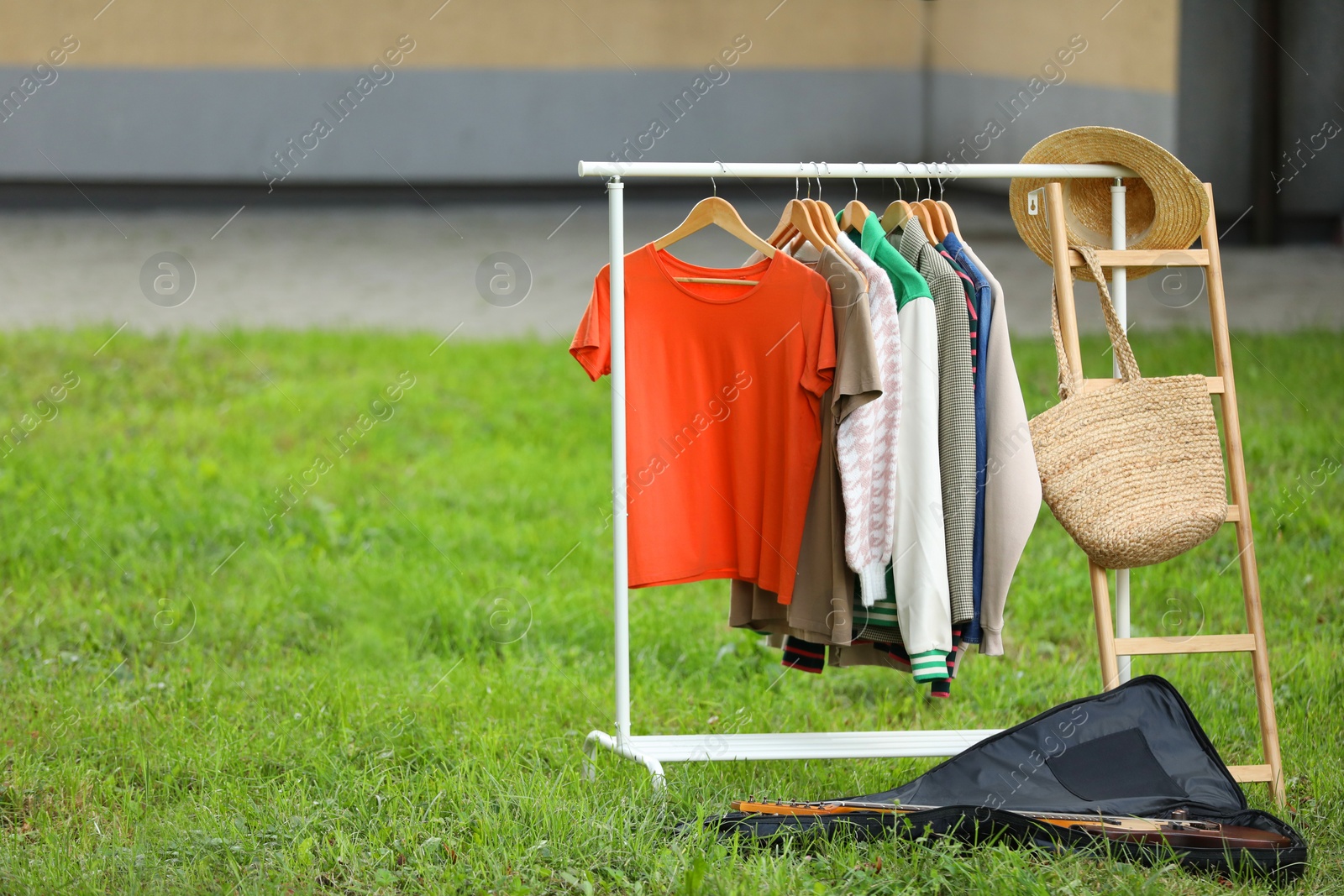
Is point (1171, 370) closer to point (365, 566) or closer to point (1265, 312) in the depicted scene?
point (1265, 312)

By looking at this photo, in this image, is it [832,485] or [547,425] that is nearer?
[832,485]

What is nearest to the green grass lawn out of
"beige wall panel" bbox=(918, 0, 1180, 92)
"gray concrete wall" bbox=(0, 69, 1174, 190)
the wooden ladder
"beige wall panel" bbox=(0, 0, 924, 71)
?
the wooden ladder

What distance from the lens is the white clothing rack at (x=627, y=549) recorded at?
2.57 m

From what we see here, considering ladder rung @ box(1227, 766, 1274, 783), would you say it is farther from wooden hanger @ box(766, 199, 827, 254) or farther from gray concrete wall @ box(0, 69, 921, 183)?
gray concrete wall @ box(0, 69, 921, 183)

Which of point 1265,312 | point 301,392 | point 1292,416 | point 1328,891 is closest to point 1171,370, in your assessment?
point 1292,416

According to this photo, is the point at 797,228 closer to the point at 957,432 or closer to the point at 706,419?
the point at 706,419

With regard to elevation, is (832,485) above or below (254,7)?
below

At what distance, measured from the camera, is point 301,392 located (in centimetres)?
632

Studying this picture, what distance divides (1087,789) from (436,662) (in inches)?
79.5

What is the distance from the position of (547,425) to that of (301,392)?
4.82ft

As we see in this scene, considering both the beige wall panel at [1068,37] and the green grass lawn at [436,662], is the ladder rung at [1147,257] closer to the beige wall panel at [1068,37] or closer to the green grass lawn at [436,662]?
the green grass lawn at [436,662]

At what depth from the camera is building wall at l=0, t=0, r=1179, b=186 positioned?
1141 cm

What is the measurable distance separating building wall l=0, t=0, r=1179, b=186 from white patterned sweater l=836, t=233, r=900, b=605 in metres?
9.26

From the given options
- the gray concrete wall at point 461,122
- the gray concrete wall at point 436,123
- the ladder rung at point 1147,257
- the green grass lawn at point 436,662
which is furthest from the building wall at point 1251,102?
the ladder rung at point 1147,257
